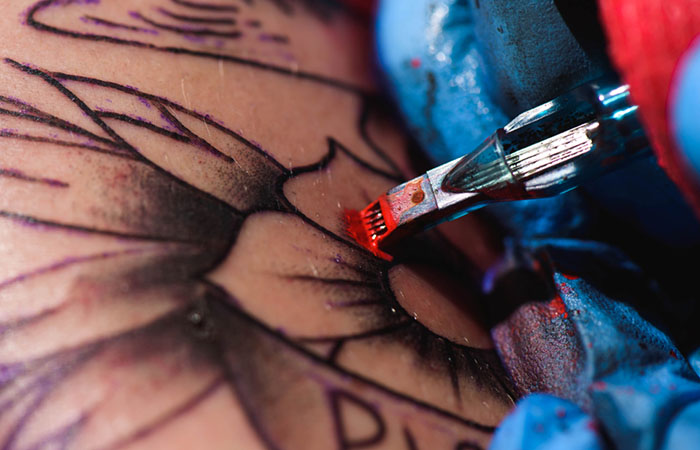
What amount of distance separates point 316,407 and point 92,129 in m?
0.34

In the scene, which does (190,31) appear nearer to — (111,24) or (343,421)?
(111,24)

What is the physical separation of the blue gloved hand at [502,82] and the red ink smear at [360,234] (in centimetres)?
18

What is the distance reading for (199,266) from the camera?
454 mm

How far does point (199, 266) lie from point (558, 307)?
357 millimetres

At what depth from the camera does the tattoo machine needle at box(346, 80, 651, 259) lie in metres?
0.49

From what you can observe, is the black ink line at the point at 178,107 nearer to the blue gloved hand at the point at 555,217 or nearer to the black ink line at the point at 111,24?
the black ink line at the point at 111,24

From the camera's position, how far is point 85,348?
0.40 metres

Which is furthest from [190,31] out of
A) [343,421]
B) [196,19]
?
[343,421]

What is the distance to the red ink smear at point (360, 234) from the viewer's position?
1.84 ft

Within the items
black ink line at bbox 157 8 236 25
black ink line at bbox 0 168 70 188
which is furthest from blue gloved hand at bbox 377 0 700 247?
black ink line at bbox 0 168 70 188

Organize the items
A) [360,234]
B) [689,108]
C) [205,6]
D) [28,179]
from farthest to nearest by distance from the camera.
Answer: [205,6]
[360,234]
[28,179]
[689,108]

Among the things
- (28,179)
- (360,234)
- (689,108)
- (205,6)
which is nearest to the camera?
(689,108)

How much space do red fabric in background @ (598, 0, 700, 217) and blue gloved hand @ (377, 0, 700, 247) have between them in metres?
0.11

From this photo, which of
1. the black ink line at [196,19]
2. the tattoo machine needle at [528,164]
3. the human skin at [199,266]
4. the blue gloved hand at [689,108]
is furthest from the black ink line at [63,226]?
the blue gloved hand at [689,108]
